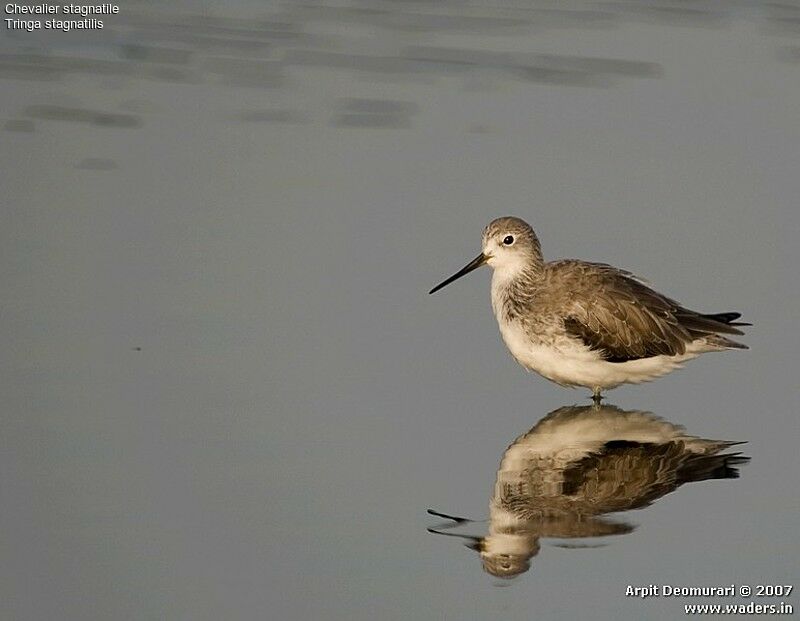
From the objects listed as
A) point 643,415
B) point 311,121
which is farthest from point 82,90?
point 643,415

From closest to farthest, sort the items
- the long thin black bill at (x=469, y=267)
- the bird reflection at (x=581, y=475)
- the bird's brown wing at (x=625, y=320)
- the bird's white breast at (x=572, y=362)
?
the bird reflection at (x=581, y=475) → the bird's white breast at (x=572, y=362) → the bird's brown wing at (x=625, y=320) → the long thin black bill at (x=469, y=267)

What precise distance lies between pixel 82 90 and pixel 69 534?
8.91 m

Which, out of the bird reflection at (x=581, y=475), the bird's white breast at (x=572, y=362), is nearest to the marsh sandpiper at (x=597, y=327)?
the bird's white breast at (x=572, y=362)

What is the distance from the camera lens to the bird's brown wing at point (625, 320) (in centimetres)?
1241

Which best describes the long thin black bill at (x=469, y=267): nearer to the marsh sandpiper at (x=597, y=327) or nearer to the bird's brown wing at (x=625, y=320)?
the marsh sandpiper at (x=597, y=327)

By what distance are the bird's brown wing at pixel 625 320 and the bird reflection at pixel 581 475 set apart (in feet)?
1.65

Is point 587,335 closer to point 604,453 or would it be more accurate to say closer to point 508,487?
point 604,453

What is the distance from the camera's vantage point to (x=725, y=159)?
1641 centimetres

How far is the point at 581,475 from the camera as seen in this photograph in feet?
35.2

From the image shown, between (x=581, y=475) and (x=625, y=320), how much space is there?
80.8 inches

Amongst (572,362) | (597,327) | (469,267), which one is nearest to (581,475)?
(572,362)

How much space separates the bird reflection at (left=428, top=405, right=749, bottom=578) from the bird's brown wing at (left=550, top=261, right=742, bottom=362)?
50 centimetres

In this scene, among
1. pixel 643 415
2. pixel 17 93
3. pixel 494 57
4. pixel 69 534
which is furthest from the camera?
pixel 494 57

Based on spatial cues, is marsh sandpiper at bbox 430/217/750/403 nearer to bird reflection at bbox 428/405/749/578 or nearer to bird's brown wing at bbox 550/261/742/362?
bird's brown wing at bbox 550/261/742/362
